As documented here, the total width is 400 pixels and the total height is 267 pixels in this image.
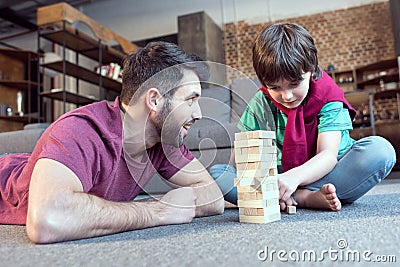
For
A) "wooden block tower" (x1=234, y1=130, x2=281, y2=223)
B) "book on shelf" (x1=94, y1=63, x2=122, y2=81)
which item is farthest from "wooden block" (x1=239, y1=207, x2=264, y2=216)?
"book on shelf" (x1=94, y1=63, x2=122, y2=81)

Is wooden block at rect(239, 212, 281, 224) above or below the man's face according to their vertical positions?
below

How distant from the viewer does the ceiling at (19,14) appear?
6.13 metres

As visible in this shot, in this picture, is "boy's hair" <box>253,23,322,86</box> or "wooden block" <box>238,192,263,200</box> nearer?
"wooden block" <box>238,192,263,200</box>

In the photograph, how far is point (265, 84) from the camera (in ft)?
3.51

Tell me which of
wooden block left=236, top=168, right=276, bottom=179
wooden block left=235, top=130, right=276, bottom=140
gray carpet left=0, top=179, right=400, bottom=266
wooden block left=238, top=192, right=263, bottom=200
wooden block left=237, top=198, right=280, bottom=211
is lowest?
gray carpet left=0, top=179, right=400, bottom=266

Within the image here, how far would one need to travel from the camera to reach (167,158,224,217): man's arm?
1.08 metres

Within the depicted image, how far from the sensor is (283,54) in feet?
3.29

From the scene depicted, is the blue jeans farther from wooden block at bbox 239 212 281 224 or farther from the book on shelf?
the book on shelf

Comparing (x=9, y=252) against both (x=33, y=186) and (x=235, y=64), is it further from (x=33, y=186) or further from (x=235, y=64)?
(x=235, y=64)

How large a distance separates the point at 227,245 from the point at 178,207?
0.33 metres

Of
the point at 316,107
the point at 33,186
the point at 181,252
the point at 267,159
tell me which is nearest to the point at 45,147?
the point at 33,186

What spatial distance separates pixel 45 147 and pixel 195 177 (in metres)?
0.45

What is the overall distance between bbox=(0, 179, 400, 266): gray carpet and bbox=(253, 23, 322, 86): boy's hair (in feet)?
1.28

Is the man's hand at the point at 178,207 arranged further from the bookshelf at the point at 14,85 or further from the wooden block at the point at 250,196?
the bookshelf at the point at 14,85
